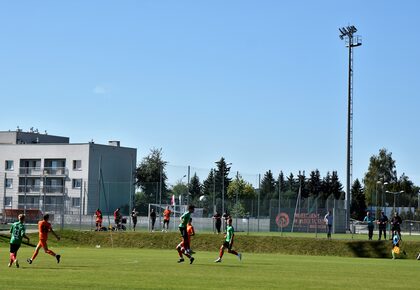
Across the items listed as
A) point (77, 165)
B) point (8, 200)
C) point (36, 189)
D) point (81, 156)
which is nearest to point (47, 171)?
point (77, 165)

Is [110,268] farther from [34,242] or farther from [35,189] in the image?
[35,189]

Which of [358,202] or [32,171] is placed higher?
[32,171]

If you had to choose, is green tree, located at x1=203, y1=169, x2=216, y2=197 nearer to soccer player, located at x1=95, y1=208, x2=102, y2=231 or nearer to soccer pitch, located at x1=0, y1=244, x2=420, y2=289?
soccer player, located at x1=95, y1=208, x2=102, y2=231

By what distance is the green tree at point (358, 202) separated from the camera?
5584 inches

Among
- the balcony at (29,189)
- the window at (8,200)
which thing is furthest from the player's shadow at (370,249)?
the balcony at (29,189)

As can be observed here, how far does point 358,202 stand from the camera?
488 feet

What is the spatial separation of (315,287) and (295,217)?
46442mm

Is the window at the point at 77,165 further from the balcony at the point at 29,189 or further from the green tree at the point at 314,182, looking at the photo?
the green tree at the point at 314,182

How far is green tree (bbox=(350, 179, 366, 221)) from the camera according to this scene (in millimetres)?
141837

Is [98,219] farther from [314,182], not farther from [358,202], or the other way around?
[314,182]

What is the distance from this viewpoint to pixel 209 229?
64938 mm

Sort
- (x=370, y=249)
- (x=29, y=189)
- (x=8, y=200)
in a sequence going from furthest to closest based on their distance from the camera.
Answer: (x=29, y=189)
(x=8, y=200)
(x=370, y=249)

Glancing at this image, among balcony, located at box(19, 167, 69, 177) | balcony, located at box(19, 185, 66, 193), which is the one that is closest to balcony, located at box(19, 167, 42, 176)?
balcony, located at box(19, 167, 69, 177)

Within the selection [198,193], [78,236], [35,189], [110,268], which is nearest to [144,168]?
[35,189]
